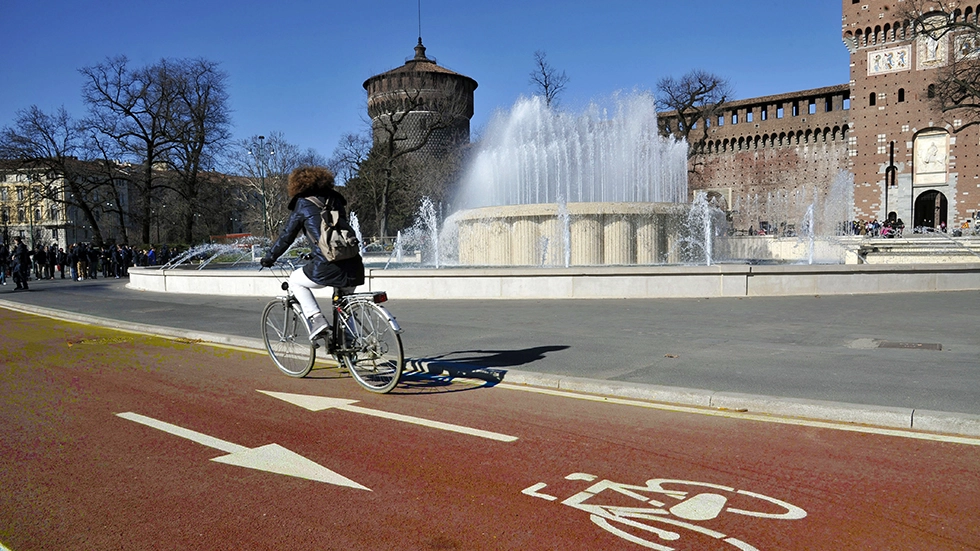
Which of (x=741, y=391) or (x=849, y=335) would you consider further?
(x=849, y=335)

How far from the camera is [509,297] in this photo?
14039 mm

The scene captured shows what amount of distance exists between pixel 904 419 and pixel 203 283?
17.4 meters

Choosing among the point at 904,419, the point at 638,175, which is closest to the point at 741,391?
the point at 904,419

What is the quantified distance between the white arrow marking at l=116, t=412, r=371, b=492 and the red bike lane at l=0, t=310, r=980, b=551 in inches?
0.7

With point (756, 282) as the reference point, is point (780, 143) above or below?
above

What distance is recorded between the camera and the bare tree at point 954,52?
43.2m

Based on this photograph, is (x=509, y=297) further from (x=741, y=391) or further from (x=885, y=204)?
(x=885, y=204)

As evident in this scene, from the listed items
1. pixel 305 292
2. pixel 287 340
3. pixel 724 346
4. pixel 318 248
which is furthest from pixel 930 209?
pixel 318 248

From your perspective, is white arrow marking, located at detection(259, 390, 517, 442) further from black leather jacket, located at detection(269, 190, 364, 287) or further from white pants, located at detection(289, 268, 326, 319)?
black leather jacket, located at detection(269, 190, 364, 287)

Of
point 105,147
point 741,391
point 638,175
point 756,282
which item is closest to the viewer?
point 741,391

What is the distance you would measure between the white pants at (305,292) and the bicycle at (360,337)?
4.6 inches

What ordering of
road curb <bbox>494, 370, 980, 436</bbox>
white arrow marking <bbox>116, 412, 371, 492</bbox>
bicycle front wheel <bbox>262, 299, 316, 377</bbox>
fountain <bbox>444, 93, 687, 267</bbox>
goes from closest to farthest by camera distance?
1. white arrow marking <bbox>116, 412, 371, 492</bbox>
2. road curb <bbox>494, 370, 980, 436</bbox>
3. bicycle front wheel <bbox>262, 299, 316, 377</bbox>
4. fountain <bbox>444, 93, 687, 267</bbox>

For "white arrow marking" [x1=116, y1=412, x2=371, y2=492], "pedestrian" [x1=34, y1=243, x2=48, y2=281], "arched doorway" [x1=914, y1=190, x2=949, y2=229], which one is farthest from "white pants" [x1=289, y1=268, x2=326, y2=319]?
"arched doorway" [x1=914, y1=190, x2=949, y2=229]

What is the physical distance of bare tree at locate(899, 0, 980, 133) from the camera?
142 ft
